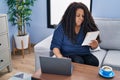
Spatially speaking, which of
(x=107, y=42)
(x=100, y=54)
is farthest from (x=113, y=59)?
(x=107, y=42)

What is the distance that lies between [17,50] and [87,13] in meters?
1.87

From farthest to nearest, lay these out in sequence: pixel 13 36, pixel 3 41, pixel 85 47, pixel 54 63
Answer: pixel 13 36 < pixel 3 41 < pixel 85 47 < pixel 54 63

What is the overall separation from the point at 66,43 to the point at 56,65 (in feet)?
1.55

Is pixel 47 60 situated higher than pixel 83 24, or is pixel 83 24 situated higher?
pixel 83 24

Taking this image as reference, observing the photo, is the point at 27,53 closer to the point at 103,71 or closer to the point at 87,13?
the point at 87,13

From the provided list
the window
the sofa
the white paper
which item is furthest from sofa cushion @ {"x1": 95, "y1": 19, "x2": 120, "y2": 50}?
the window

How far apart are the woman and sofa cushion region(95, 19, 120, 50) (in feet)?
1.95

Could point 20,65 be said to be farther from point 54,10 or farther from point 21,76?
point 54,10

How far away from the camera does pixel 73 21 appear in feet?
5.38

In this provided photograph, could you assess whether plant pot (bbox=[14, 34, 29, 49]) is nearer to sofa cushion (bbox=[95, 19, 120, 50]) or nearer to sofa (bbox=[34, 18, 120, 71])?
sofa (bbox=[34, 18, 120, 71])

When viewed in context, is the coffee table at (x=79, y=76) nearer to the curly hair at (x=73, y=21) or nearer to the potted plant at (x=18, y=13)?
the curly hair at (x=73, y=21)

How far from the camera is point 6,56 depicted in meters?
2.26

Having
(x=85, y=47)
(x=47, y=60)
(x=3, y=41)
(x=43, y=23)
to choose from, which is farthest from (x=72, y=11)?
(x=43, y=23)

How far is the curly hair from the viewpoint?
1621mm
